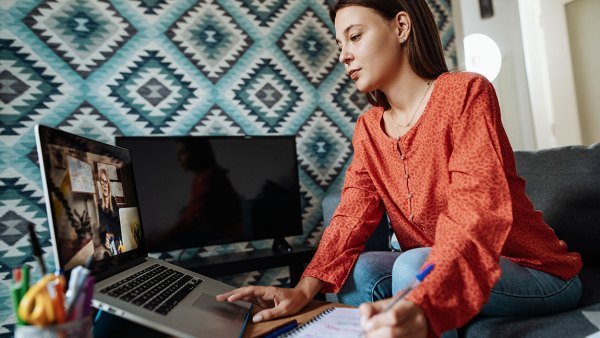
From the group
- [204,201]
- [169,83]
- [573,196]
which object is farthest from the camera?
[169,83]

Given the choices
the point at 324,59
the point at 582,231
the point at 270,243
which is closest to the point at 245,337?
the point at 582,231

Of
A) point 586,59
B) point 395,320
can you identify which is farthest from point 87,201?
point 586,59

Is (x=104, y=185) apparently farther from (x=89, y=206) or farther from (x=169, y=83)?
(x=169, y=83)

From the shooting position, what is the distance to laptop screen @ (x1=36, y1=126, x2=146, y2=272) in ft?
2.13

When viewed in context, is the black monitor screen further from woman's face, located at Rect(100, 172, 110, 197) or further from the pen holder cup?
the pen holder cup

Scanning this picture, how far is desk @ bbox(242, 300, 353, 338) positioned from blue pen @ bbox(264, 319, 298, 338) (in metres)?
0.03

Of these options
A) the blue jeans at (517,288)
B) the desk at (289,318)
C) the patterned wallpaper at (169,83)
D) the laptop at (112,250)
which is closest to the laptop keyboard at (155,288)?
the laptop at (112,250)

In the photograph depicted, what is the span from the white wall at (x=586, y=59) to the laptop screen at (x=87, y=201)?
413 centimetres

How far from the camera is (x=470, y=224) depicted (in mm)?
703

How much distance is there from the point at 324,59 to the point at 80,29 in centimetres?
129

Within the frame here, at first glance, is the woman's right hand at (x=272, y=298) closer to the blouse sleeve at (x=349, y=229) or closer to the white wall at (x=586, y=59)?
the blouse sleeve at (x=349, y=229)

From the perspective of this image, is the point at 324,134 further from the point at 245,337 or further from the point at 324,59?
the point at 245,337

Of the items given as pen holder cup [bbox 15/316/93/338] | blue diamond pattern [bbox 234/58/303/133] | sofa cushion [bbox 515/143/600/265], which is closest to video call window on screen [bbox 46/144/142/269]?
pen holder cup [bbox 15/316/93/338]

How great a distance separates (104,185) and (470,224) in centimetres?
71
